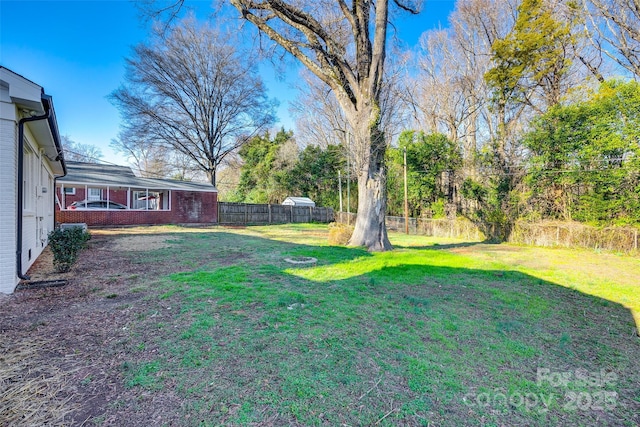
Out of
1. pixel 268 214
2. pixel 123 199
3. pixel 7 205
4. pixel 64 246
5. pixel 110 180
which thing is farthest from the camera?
pixel 268 214

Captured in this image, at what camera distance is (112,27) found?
A: 1301cm

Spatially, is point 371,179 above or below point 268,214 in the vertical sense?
above

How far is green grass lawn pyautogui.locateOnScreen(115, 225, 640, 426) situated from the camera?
6.63 ft

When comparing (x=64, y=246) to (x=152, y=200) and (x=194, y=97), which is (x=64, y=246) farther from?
(x=194, y=97)

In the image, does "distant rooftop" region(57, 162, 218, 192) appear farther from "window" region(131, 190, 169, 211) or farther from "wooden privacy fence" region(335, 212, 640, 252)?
"wooden privacy fence" region(335, 212, 640, 252)

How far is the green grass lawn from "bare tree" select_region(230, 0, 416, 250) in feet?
11.2

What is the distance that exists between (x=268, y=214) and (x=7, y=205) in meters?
18.1

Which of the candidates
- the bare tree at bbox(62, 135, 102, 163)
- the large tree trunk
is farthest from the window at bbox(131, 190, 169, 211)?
the bare tree at bbox(62, 135, 102, 163)

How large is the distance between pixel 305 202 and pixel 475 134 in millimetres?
12629

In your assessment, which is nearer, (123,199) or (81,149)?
(123,199)

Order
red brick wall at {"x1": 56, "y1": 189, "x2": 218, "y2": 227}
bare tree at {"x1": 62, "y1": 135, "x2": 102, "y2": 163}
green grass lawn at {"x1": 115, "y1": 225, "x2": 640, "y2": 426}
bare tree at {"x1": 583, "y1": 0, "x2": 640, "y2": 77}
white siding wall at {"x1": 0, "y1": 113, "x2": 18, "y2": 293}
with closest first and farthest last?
green grass lawn at {"x1": 115, "y1": 225, "x2": 640, "y2": 426} → white siding wall at {"x1": 0, "y1": 113, "x2": 18, "y2": 293} → bare tree at {"x1": 583, "y1": 0, "x2": 640, "y2": 77} → red brick wall at {"x1": 56, "y1": 189, "x2": 218, "y2": 227} → bare tree at {"x1": 62, "y1": 135, "x2": 102, "y2": 163}

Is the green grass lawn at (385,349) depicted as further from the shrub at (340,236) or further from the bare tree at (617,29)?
the bare tree at (617,29)

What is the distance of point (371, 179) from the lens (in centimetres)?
862

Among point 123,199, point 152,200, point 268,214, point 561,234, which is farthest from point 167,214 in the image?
point 561,234
